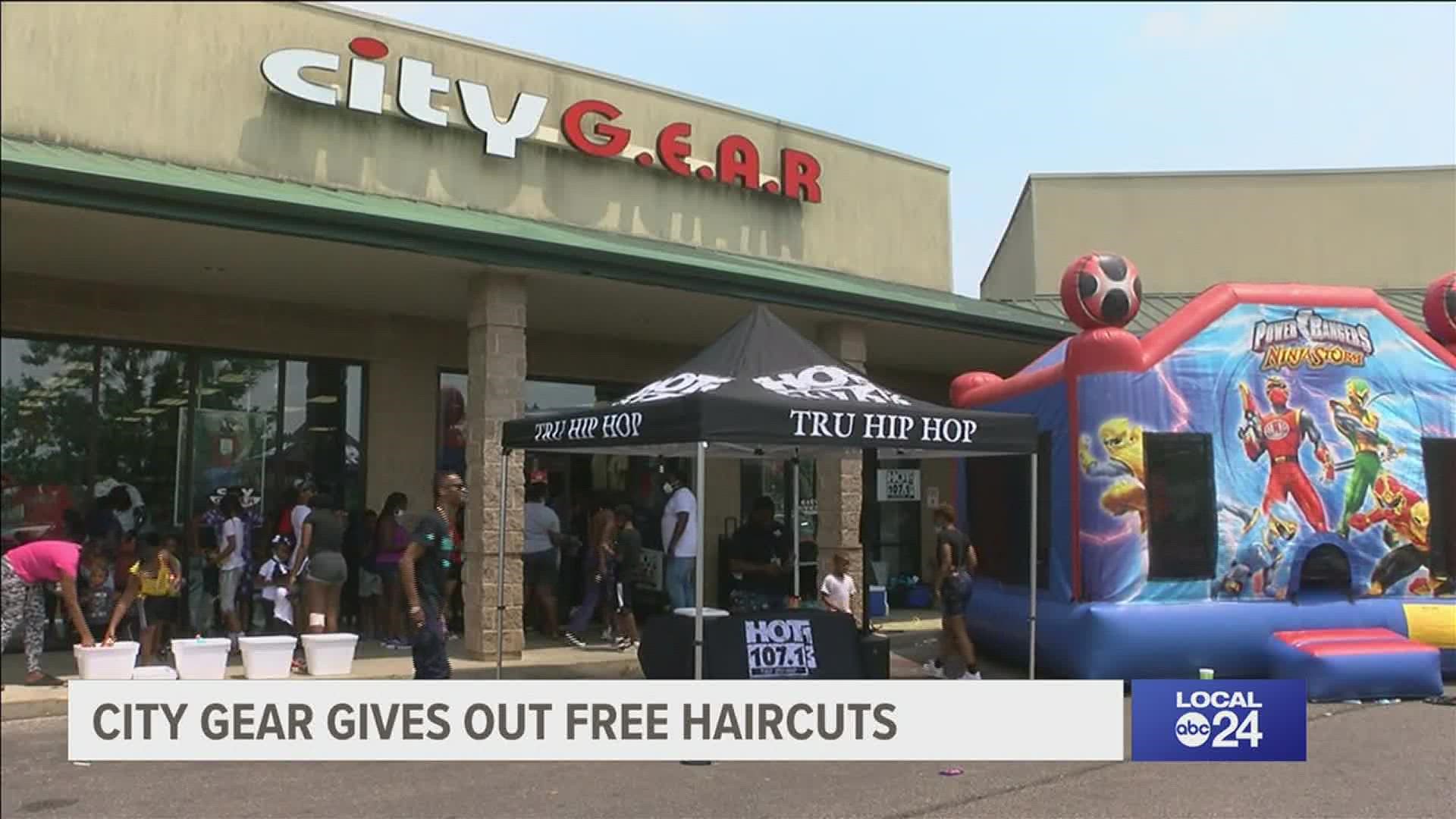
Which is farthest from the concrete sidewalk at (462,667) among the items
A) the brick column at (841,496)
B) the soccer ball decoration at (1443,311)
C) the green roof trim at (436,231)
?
the soccer ball decoration at (1443,311)

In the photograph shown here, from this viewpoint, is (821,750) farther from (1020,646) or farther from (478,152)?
(478,152)

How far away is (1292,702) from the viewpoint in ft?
25.2

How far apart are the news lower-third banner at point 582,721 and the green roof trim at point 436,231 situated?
3272 millimetres

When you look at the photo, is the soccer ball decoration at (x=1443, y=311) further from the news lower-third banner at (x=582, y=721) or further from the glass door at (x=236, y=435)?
the glass door at (x=236, y=435)

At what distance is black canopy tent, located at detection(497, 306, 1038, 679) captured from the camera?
22.9ft

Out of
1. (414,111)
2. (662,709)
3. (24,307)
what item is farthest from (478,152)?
(662,709)

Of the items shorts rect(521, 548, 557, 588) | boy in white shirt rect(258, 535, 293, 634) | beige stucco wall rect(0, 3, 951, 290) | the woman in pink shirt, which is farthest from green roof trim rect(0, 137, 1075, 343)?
boy in white shirt rect(258, 535, 293, 634)

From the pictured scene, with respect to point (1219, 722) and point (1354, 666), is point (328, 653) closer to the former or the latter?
point (1219, 722)

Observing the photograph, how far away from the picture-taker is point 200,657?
331 inches

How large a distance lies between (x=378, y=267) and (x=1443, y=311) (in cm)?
1009

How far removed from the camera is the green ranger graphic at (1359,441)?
33.1ft

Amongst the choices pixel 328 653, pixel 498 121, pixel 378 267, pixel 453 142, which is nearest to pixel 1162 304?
pixel 498 121

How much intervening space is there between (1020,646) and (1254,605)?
208 centimetres

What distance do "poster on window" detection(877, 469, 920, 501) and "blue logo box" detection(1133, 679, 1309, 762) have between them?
9522 millimetres
